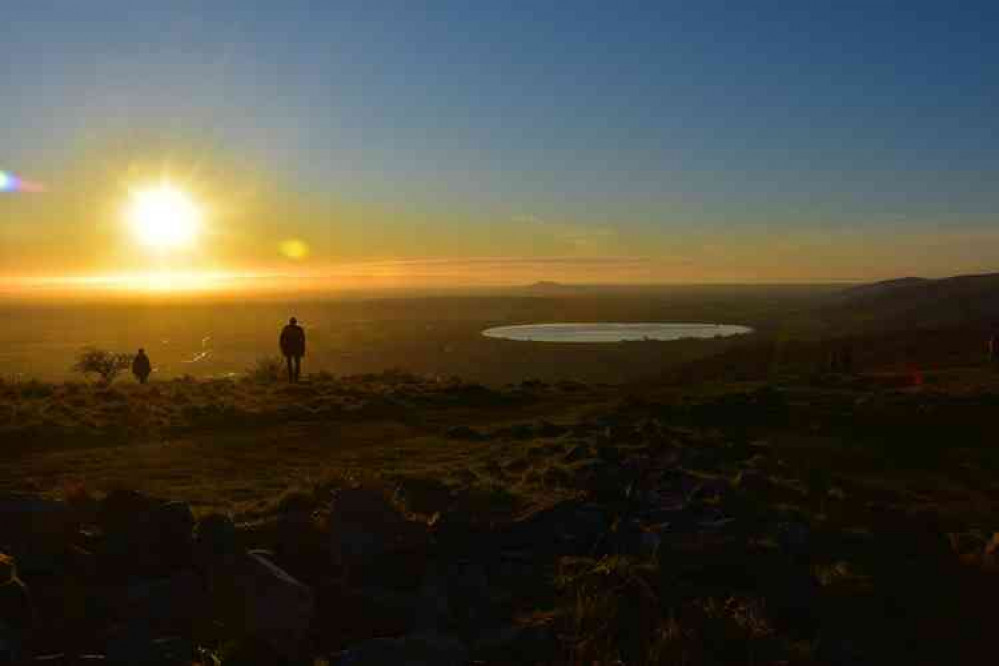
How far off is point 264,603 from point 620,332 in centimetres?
14068

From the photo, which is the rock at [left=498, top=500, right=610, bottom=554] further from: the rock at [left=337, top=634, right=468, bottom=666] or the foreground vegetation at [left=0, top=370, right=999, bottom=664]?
the rock at [left=337, top=634, right=468, bottom=666]

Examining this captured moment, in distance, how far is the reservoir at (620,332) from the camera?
130500 millimetres

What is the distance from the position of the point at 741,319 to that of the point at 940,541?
170 meters

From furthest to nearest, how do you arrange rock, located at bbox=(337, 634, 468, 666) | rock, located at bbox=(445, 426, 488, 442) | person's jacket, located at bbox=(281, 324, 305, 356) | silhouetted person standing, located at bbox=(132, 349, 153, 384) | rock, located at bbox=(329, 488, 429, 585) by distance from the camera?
silhouetted person standing, located at bbox=(132, 349, 153, 384), person's jacket, located at bbox=(281, 324, 305, 356), rock, located at bbox=(445, 426, 488, 442), rock, located at bbox=(329, 488, 429, 585), rock, located at bbox=(337, 634, 468, 666)

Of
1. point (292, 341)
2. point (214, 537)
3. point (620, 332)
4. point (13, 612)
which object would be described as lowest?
point (620, 332)

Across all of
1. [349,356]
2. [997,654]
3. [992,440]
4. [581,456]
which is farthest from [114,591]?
[349,356]

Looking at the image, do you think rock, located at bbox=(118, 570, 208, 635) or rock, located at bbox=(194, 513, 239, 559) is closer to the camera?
rock, located at bbox=(118, 570, 208, 635)

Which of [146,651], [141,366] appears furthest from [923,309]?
[146,651]

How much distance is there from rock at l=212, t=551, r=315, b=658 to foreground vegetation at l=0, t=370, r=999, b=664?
5 cm

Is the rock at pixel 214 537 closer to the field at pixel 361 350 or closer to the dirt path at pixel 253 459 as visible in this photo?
the dirt path at pixel 253 459

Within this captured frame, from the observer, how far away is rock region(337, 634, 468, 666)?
19.7ft

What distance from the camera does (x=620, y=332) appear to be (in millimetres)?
145500

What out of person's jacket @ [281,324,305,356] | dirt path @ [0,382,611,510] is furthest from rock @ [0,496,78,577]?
person's jacket @ [281,324,305,356]

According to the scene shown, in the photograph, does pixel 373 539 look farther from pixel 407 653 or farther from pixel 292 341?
pixel 292 341
